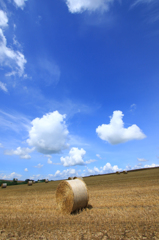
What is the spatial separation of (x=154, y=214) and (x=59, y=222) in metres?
3.68

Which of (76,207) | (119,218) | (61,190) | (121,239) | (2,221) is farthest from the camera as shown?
(61,190)

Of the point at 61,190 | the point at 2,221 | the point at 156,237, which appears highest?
the point at 61,190

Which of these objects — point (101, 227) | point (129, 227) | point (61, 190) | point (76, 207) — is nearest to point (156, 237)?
point (129, 227)

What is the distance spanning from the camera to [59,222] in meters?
6.23

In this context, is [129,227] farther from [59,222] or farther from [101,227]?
[59,222]

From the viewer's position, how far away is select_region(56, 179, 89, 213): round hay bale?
806cm

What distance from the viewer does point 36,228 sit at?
18.4 feet

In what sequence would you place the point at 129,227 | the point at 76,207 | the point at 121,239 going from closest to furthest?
1. the point at 121,239
2. the point at 129,227
3. the point at 76,207

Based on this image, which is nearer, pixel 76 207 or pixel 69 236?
pixel 69 236

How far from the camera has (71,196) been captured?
324 inches

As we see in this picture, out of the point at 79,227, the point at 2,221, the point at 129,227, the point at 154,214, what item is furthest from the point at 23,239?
the point at 154,214

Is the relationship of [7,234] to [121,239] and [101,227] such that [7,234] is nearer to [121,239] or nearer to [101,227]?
[101,227]

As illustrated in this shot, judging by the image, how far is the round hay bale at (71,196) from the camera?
8060 mm

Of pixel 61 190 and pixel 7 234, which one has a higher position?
pixel 61 190
